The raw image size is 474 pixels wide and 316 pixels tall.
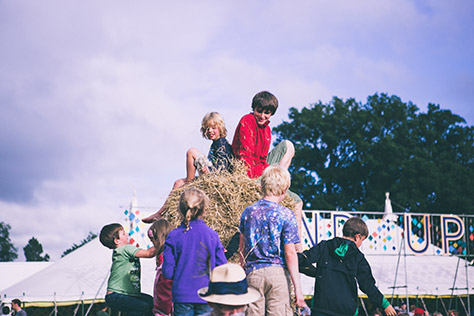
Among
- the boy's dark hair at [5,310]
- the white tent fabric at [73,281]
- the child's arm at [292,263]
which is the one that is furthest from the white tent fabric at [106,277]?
the child's arm at [292,263]

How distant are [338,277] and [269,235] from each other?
76cm

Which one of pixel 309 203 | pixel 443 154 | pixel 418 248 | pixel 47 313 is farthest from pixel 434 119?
pixel 47 313

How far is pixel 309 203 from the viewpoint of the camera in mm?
28797

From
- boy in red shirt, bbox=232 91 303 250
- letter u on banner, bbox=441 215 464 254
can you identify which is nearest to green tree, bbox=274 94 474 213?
letter u on banner, bbox=441 215 464 254

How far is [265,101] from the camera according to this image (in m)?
4.82

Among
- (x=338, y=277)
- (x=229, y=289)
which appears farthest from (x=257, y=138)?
(x=229, y=289)

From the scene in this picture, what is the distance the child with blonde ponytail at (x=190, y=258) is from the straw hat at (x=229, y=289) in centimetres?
75

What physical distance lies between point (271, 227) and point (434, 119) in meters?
30.9

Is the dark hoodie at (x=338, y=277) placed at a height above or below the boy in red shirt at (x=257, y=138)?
below

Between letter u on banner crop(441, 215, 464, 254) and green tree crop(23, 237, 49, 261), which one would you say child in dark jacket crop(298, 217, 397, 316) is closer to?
letter u on banner crop(441, 215, 464, 254)

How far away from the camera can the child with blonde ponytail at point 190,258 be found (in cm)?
341

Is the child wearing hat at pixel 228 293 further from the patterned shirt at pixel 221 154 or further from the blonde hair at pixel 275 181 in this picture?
the patterned shirt at pixel 221 154

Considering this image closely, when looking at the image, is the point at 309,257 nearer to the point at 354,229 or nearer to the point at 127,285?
the point at 354,229

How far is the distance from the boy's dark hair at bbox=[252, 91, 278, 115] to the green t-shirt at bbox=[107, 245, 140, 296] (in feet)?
5.67
